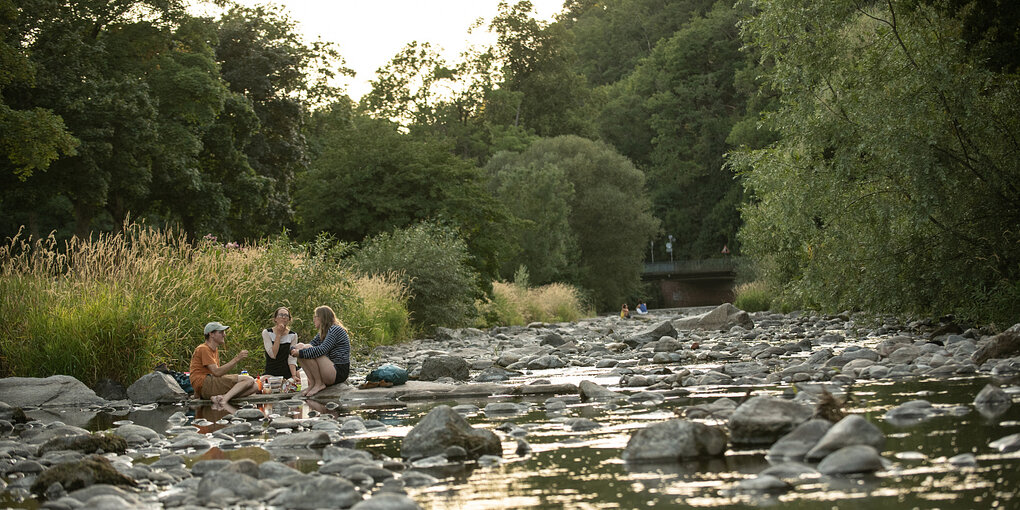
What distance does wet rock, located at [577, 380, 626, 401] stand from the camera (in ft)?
31.3

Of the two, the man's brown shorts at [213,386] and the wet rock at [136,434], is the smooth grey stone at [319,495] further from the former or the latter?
the man's brown shorts at [213,386]

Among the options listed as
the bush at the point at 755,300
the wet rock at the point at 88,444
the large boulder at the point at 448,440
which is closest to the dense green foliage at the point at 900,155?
the large boulder at the point at 448,440

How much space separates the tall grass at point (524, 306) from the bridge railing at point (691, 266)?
3025 cm

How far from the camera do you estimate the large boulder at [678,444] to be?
5859 millimetres

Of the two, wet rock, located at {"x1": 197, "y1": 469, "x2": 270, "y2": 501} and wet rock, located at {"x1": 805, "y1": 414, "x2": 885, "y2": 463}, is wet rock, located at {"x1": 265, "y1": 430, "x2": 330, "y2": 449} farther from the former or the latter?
wet rock, located at {"x1": 805, "y1": 414, "x2": 885, "y2": 463}

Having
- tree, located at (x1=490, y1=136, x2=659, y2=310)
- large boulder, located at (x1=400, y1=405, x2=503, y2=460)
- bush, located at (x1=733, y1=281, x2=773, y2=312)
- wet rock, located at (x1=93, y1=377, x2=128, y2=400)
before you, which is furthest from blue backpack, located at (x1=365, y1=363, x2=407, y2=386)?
tree, located at (x1=490, y1=136, x2=659, y2=310)

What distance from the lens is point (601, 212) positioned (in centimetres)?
6209

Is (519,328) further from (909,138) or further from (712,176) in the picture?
(712,176)

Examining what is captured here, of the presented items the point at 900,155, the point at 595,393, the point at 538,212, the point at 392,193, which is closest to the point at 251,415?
the point at 595,393

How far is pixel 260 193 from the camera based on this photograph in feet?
122

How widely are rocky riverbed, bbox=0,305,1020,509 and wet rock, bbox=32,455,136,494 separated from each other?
0.05 feet

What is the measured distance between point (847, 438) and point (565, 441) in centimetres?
200

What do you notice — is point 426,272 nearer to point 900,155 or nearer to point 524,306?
point 524,306

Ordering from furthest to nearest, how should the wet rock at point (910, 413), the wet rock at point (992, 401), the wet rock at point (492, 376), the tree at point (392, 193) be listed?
the tree at point (392, 193) → the wet rock at point (492, 376) → the wet rock at point (992, 401) → the wet rock at point (910, 413)
